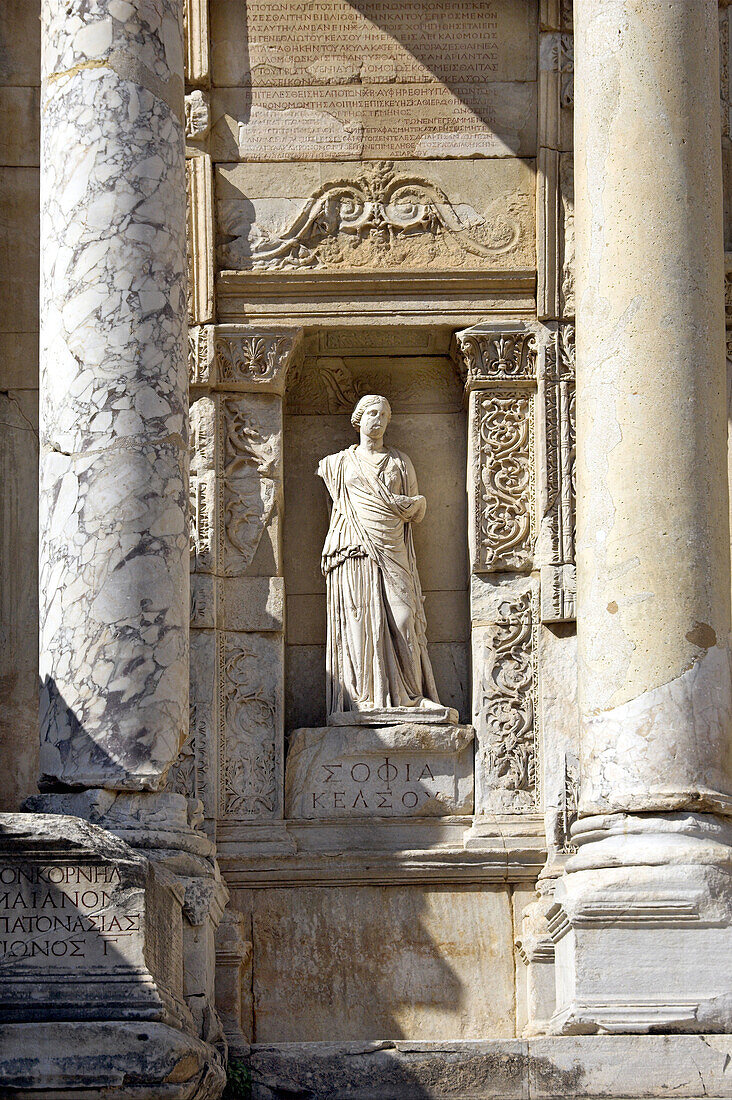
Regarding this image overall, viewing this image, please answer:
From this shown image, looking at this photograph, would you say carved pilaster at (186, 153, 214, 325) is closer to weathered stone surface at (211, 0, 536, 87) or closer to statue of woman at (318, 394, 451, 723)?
weathered stone surface at (211, 0, 536, 87)

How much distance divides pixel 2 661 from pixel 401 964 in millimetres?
4233

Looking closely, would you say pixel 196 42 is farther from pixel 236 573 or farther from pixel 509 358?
pixel 236 573

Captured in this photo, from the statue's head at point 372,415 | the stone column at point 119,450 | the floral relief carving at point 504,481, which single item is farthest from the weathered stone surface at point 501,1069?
the statue's head at point 372,415

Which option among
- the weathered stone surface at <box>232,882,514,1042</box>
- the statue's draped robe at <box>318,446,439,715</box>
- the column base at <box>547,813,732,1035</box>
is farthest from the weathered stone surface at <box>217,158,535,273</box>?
the column base at <box>547,813,732,1035</box>

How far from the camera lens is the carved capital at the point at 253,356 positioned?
16.3 m

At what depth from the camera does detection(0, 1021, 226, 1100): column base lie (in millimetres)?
10531

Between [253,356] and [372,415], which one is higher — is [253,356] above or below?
above

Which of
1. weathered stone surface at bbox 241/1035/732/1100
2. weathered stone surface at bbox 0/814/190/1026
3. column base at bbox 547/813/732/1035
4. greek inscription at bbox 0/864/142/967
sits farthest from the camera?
column base at bbox 547/813/732/1035

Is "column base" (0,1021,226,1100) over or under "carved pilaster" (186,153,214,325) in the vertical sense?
under

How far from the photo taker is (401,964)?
50.0ft

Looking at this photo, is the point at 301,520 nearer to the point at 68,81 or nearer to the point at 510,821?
the point at 510,821

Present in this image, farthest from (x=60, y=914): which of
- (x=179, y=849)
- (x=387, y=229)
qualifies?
(x=387, y=229)

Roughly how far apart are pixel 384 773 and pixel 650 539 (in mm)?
3803

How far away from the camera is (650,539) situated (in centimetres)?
1305
